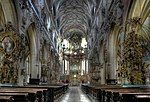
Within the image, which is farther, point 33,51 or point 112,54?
point 33,51

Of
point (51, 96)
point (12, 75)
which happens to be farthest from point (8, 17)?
point (51, 96)

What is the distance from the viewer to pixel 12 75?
14039mm

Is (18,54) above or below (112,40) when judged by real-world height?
below

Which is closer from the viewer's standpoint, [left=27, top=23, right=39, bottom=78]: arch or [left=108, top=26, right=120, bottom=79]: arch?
[left=108, top=26, right=120, bottom=79]: arch

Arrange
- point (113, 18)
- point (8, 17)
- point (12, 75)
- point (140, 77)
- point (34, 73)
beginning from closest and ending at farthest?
point (140, 77), point (12, 75), point (8, 17), point (113, 18), point (34, 73)

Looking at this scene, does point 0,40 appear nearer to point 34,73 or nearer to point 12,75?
point 12,75

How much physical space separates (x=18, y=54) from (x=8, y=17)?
136 inches

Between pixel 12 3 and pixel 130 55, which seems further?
pixel 12 3

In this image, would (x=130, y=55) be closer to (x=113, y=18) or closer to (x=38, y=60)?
(x=113, y=18)

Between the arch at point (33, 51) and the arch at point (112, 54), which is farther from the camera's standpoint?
the arch at point (33, 51)

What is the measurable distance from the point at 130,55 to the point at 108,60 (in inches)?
448

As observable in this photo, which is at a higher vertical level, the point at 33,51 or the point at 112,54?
the point at 33,51

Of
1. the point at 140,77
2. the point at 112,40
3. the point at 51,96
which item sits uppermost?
the point at 112,40

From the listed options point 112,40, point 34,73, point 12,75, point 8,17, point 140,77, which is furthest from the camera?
point 34,73
